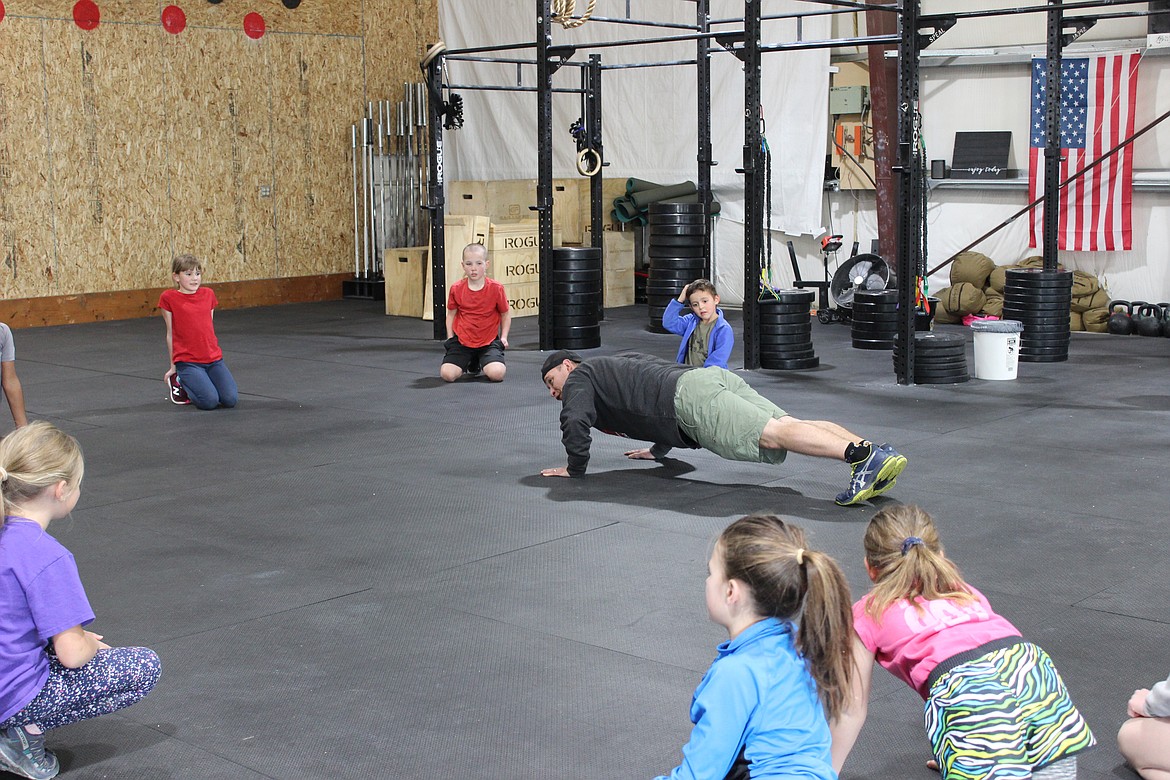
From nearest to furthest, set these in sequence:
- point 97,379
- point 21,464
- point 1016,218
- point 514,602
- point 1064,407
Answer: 1. point 21,464
2. point 514,602
3. point 1064,407
4. point 97,379
5. point 1016,218

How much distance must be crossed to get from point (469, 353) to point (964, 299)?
16.3ft

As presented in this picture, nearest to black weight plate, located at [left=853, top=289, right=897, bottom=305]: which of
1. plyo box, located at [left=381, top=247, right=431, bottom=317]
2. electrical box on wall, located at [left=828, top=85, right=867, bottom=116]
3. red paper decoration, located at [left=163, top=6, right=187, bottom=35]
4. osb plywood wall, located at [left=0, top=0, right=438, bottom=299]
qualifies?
electrical box on wall, located at [left=828, top=85, right=867, bottom=116]

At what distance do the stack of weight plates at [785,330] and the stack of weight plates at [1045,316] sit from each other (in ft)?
5.21

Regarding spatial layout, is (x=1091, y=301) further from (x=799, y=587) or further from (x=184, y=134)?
(x=799, y=587)

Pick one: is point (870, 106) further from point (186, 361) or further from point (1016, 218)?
point (186, 361)

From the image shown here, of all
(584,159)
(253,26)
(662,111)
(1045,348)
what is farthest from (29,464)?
(253,26)

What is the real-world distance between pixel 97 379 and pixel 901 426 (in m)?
5.43

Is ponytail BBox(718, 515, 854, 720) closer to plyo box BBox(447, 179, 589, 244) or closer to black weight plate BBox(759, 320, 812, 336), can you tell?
black weight plate BBox(759, 320, 812, 336)

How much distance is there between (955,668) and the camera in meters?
2.35

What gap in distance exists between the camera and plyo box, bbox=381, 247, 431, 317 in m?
12.5

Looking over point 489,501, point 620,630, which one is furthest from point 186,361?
point 620,630

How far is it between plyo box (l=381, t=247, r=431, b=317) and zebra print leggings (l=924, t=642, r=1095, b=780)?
10.5m

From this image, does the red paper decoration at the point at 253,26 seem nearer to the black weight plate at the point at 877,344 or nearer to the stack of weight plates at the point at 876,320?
the stack of weight plates at the point at 876,320

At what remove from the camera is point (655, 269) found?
11.3m
